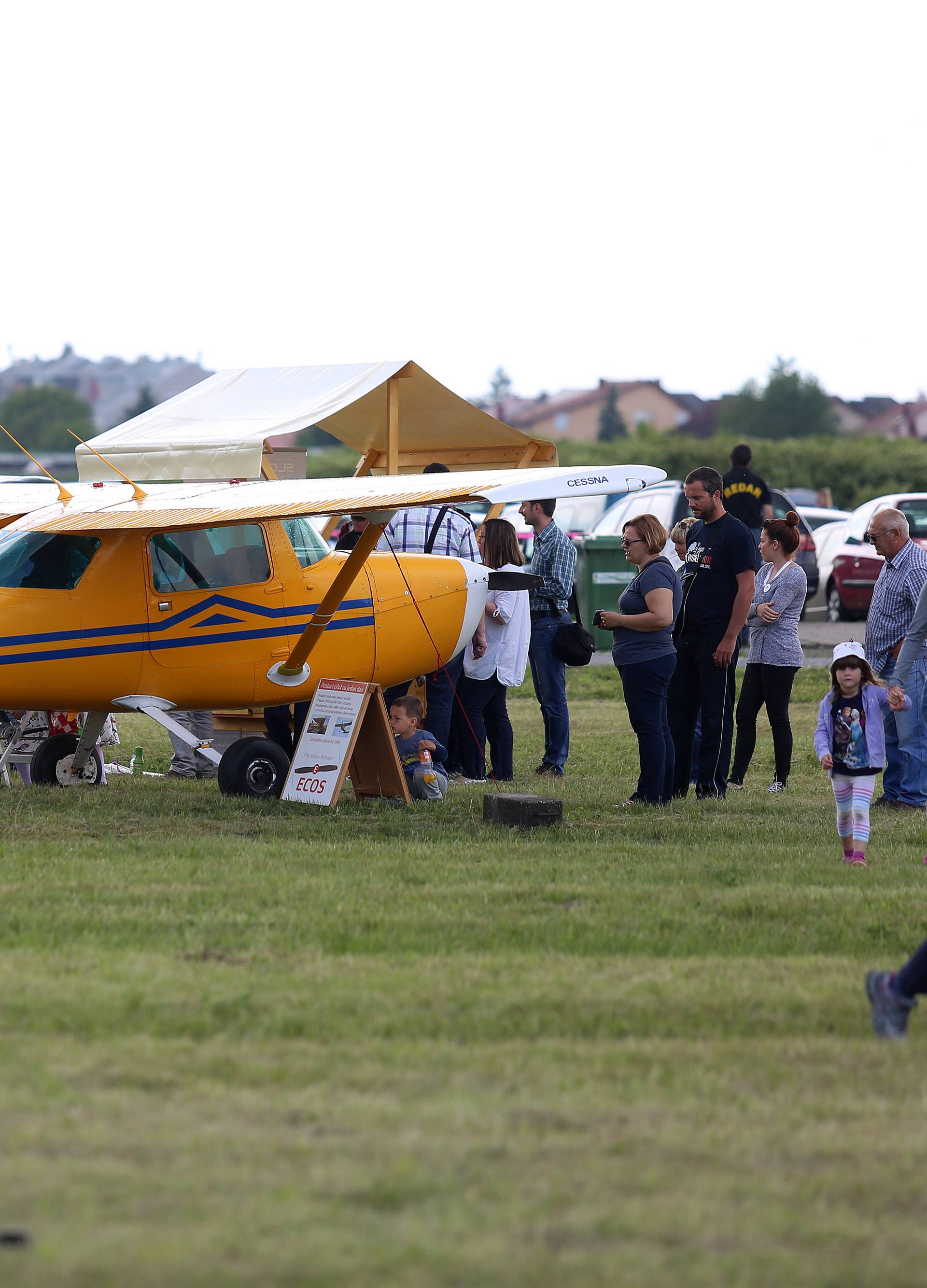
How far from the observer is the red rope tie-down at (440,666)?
10.2 meters

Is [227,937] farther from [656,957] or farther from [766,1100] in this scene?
[766,1100]

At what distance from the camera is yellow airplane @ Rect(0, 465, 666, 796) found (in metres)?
8.99

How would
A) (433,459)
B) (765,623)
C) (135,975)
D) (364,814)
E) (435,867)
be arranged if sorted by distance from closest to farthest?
1. (135,975)
2. (435,867)
3. (364,814)
4. (765,623)
5. (433,459)

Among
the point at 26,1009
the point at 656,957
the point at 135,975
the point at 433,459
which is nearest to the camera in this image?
the point at 26,1009

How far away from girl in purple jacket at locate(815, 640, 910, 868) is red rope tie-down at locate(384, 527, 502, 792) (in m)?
3.09

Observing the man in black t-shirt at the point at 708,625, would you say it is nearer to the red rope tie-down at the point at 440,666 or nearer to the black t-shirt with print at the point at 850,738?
the red rope tie-down at the point at 440,666

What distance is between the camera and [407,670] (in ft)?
33.8

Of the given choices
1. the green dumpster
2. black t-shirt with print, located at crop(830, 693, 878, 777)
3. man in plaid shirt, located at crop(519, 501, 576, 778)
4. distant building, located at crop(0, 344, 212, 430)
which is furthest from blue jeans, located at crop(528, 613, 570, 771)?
distant building, located at crop(0, 344, 212, 430)

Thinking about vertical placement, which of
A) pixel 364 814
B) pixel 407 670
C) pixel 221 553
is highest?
pixel 221 553

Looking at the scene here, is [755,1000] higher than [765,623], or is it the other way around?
[765,623]

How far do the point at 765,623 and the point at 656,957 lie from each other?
16.1ft

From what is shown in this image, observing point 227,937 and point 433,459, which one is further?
point 433,459

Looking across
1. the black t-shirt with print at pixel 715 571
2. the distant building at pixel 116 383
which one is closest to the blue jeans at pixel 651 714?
the black t-shirt with print at pixel 715 571

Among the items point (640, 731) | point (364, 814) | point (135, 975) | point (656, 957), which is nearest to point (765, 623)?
point (640, 731)
